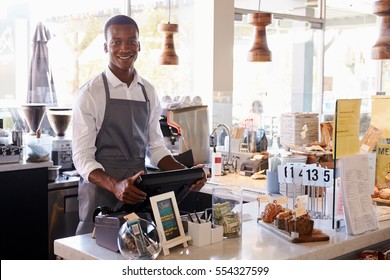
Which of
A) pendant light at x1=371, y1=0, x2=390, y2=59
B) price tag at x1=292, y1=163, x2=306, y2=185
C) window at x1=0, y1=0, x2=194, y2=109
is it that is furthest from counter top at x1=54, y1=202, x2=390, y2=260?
window at x1=0, y1=0, x2=194, y2=109

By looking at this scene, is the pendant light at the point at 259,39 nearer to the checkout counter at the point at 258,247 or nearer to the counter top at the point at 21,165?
the counter top at the point at 21,165

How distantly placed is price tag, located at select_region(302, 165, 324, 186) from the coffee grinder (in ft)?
8.45

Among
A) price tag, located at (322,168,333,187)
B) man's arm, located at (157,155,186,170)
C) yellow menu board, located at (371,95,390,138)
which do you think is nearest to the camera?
price tag, located at (322,168,333,187)

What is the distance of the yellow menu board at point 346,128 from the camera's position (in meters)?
2.56

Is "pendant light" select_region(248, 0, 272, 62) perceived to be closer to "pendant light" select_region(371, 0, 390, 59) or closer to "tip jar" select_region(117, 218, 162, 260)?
"pendant light" select_region(371, 0, 390, 59)

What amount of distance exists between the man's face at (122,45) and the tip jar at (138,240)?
51.2 inches

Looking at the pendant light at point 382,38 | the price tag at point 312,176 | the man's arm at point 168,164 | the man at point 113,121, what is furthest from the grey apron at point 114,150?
the pendant light at point 382,38

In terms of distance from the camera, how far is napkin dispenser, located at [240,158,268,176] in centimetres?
422

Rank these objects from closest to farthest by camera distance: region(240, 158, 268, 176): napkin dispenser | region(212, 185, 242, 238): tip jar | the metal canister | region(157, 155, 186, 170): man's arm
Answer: region(212, 185, 242, 238): tip jar
region(157, 155, 186, 170): man's arm
region(240, 158, 268, 176): napkin dispenser
the metal canister

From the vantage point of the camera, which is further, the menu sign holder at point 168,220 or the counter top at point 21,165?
the counter top at point 21,165

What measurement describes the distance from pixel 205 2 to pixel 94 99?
4036 millimetres

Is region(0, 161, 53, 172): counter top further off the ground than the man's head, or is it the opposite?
the man's head

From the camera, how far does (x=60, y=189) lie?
14.8 ft
